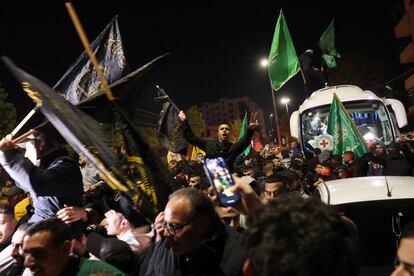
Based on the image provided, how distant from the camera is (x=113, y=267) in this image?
283 cm

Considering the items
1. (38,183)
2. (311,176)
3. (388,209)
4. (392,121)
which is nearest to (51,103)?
(38,183)

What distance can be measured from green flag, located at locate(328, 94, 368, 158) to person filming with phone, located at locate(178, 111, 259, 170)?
3623 mm

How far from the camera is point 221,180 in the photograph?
7.82ft

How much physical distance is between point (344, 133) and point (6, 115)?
4032 cm

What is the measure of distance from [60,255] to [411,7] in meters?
41.1

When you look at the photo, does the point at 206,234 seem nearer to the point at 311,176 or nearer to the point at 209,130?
the point at 311,176

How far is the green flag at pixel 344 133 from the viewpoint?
330 inches

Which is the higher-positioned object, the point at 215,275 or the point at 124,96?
the point at 124,96

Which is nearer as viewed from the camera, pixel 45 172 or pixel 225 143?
pixel 45 172

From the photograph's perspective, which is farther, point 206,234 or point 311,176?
point 311,176

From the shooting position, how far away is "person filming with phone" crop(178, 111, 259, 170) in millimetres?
5609

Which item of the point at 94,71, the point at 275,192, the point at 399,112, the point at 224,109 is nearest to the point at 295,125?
the point at 399,112

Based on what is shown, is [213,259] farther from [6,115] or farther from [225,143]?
[6,115]

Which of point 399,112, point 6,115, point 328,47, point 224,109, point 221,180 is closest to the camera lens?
point 221,180
